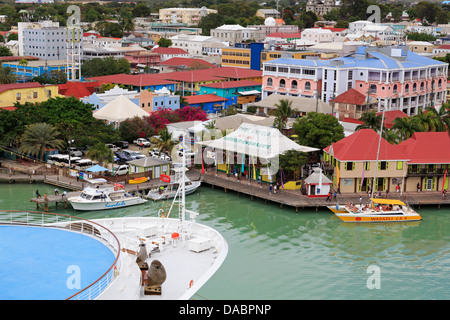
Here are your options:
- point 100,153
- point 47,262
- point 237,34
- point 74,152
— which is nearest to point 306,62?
point 74,152

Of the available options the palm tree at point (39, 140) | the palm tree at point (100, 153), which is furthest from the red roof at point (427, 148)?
the palm tree at point (39, 140)

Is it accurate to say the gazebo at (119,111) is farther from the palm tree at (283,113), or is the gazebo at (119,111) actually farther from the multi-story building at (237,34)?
the multi-story building at (237,34)

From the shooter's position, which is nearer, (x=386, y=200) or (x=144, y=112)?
(x=386, y=200)

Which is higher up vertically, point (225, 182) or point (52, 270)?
point (52, 270)

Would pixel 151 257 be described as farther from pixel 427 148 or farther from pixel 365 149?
pixel 427 148
